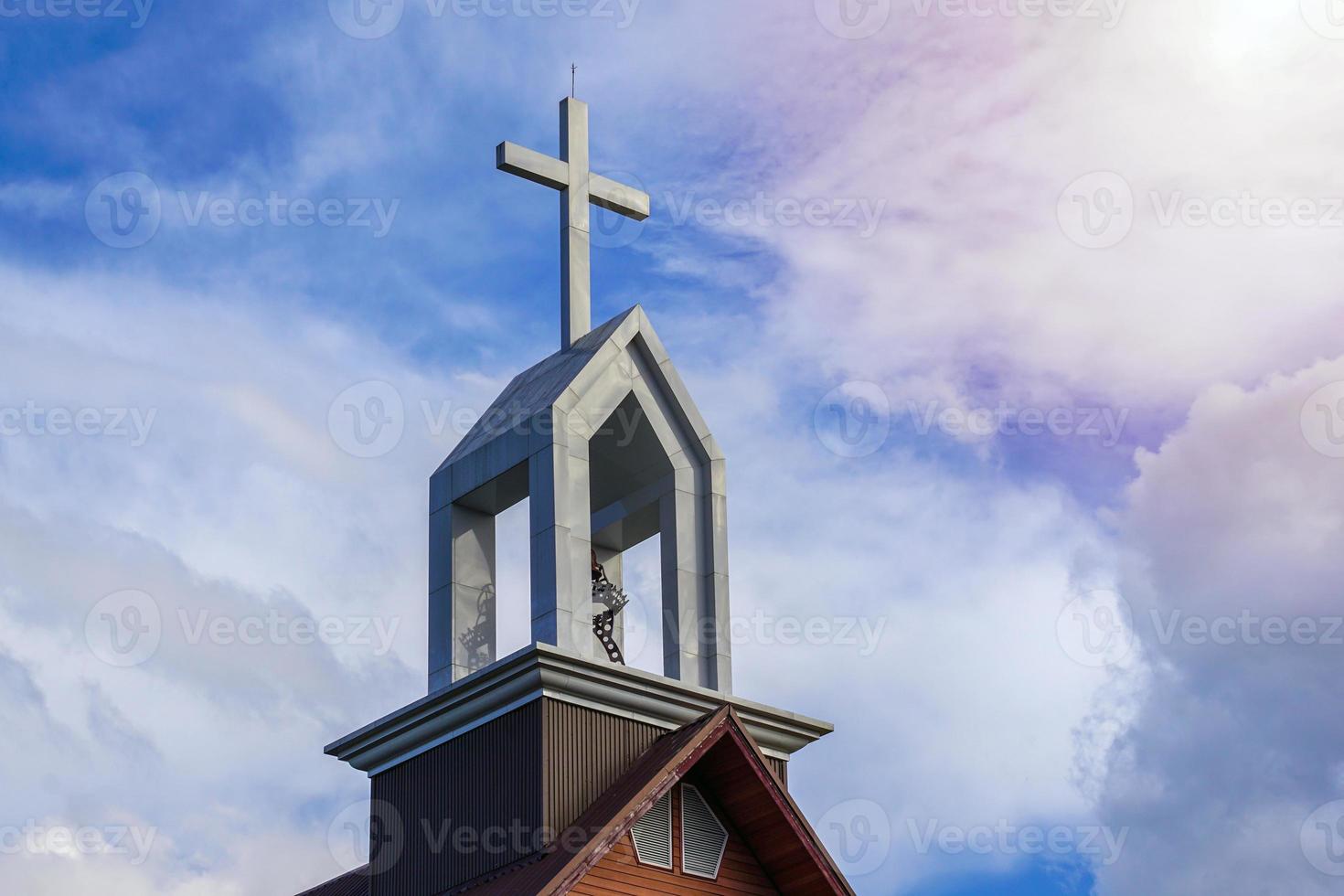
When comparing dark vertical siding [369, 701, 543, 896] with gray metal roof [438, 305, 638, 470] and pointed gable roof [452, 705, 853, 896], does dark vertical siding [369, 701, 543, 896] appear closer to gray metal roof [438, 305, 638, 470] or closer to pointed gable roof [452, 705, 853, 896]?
pointed gable roof [452, 705, 853, 896]

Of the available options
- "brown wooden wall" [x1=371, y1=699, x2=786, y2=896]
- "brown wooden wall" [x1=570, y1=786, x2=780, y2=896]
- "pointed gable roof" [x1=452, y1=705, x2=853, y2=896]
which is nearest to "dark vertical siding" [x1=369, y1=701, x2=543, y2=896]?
"brown wooden wall" [x1=371, y1=699, x2=786, y2=896]

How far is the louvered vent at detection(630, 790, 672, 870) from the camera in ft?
94.7

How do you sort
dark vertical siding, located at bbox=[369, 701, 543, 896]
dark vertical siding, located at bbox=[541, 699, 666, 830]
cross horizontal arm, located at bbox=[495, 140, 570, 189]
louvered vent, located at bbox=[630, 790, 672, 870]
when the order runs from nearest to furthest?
dark vertical siding, located at bbox=[541, 699, 666, 830]
dark vertical siding, located at bbox=[369, 701, 543, 896]
louvered vent, located at bbox=[630, 790, 672, 870]
cross horizontal arm, located at bbox=[495, 140, 570, 189]

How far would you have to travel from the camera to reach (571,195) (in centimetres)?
3394

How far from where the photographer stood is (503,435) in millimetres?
31781

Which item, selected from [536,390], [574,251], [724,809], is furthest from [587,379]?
[724,809]

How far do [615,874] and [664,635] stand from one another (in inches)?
178

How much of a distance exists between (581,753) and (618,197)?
1005cm

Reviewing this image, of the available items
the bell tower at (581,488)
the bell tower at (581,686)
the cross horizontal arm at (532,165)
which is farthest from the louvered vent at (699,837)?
the cross horizontal arm at (532,165)

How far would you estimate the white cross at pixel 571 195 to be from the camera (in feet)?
110

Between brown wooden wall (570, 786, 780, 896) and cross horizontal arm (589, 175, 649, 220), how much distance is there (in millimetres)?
10088

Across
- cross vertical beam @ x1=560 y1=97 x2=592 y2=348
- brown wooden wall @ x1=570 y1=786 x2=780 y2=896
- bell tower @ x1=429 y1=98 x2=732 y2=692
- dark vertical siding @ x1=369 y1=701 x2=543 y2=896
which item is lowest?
brown wooden wall @ x1=570 y1=786 x2=780 y2=896

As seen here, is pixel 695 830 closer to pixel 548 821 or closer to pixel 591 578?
pixel 548 821

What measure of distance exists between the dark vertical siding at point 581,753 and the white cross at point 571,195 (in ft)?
21.8
